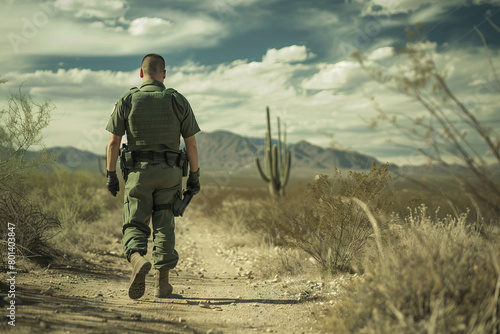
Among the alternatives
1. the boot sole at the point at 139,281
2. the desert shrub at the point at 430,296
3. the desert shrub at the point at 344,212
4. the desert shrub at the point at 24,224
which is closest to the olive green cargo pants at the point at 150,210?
the boot sole at the point at 139,281

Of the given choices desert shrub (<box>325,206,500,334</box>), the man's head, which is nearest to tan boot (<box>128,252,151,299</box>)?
desert shrub (<box>325,206,500,334</box>)

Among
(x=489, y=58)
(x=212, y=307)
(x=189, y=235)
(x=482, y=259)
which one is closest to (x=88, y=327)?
(x=212, y=307)

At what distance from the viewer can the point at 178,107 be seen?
4375mm

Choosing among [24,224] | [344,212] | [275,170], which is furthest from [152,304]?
[275,170]

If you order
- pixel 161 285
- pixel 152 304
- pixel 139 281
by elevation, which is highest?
pixel 139 281

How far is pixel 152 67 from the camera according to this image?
4480 mm

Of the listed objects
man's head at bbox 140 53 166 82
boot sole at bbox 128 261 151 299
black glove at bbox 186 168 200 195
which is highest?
man's head at bbox 140 53 166 82

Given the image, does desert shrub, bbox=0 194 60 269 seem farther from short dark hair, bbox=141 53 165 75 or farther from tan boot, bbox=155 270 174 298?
short dark hair, bbox=141 53 165 75

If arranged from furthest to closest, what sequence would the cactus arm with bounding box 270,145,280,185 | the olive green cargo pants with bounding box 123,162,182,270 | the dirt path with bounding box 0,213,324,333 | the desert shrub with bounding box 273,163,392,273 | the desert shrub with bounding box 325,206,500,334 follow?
the cactus arm with bounding box 270,145,280,185, the desert shrub with bounding box 273,163,392,273, the olive green cargo pants with bounding box 123,162,182,270, the dirt path with bounding box 0,213,324,333, the desert shrub with bounding box 325,206,500,334

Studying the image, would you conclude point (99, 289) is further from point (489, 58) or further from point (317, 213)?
point (489, 58)

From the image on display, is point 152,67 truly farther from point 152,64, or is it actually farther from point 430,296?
point 430,296

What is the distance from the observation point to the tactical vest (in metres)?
4.26

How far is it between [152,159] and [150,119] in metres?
0.44

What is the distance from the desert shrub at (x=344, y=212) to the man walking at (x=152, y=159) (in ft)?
5.62
